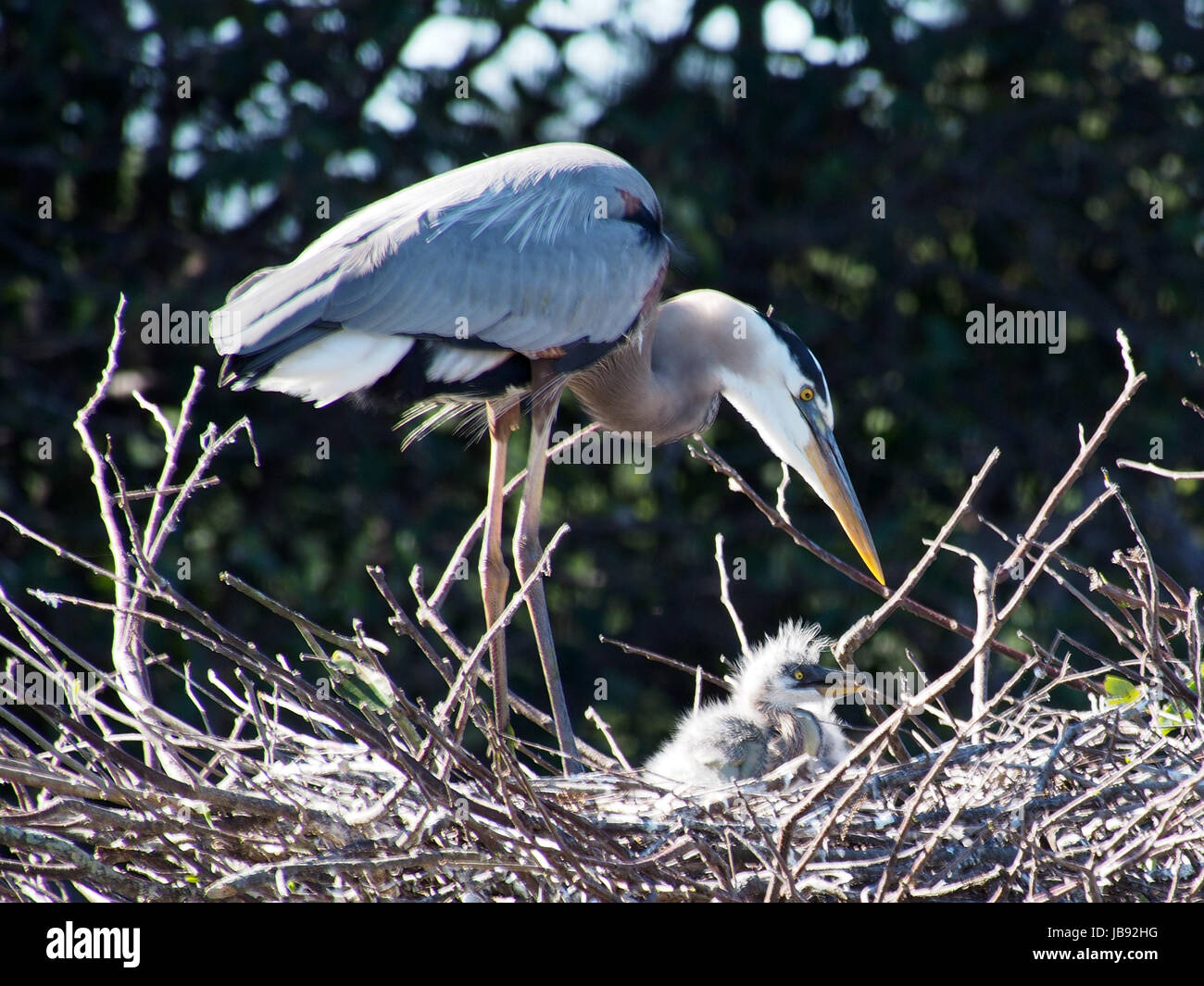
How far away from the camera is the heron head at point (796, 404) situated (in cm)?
335

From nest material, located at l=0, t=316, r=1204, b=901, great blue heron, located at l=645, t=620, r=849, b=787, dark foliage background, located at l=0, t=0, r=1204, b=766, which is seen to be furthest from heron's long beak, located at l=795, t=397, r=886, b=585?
dark foliage background, located at l=0, t=0, r=1204, b=766

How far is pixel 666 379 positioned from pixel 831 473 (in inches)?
16.6

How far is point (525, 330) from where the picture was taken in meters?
2.96

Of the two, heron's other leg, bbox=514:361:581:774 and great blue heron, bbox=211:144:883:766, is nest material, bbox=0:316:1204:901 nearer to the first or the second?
great blue heron, bbox=211:144:883:766

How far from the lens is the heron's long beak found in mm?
3365

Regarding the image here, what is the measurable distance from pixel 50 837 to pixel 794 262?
397cm

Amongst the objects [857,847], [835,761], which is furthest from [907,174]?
[857,847]

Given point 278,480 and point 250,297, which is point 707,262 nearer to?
point 278,480

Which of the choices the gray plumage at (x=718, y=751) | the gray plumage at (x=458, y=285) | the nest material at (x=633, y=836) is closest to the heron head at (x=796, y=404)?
the gray plumage at (x=458, y=285)

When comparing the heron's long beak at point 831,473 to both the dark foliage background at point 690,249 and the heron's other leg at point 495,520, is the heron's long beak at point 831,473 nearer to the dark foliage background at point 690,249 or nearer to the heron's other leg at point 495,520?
the heron's other leg at point 495,520

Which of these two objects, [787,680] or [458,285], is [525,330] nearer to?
[458,285]

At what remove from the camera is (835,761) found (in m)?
2.91

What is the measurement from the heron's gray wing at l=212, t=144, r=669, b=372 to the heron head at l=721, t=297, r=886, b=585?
12.8 inches

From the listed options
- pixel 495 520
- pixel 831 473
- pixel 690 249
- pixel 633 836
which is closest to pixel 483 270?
pixel 495 520
